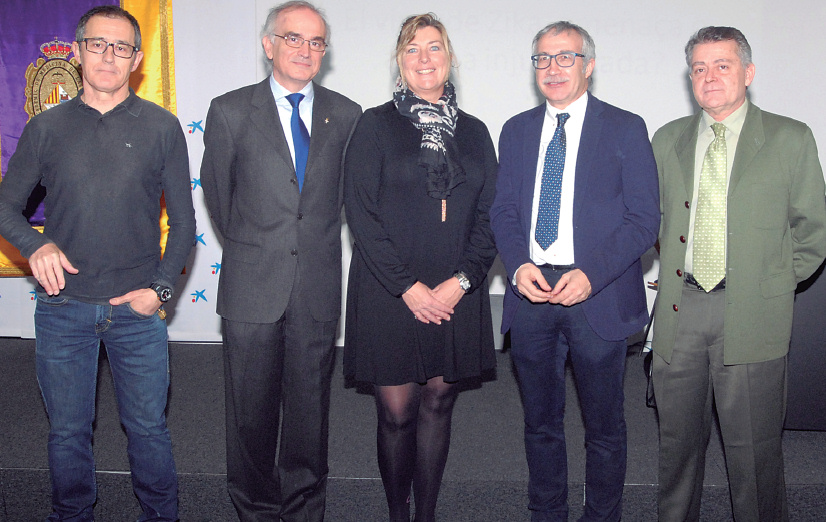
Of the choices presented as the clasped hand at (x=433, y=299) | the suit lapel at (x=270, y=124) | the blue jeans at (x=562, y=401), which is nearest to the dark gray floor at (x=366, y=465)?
the blue jeans at (x=562, y=401)

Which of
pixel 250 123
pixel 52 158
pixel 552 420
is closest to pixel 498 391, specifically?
pixel 552 420

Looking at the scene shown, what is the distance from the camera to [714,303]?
85.0 inches

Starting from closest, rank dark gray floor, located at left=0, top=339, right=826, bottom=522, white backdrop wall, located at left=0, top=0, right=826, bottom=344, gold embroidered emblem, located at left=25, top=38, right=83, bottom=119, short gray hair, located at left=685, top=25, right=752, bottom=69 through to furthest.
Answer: short gray hair, located at left=685, top=25, right=752, bottom=69 < dark gray floor, located at left=0, top=339, right=826, bottom=522 < white backdrop wall, located at left=0, top=0, right=826, bottom=344 < gold embroidered emblem, located at left=25, top=38, right=83, bottom=119

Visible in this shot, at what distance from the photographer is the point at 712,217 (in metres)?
2.16

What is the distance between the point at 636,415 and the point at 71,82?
4.08 metres

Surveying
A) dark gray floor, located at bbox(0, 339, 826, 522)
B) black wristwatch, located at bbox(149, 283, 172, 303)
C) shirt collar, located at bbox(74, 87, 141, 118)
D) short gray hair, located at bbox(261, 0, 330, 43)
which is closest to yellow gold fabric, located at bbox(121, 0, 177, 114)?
dark gray floor, located at bbox(0, 339, 826, 522)

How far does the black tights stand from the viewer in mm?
2232

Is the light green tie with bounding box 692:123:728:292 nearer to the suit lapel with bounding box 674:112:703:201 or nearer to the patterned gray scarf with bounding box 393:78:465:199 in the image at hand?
the suit lapel with bounding box 674:112:703:201

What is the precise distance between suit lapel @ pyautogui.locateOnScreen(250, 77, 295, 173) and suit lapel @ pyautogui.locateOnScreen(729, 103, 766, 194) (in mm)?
1423

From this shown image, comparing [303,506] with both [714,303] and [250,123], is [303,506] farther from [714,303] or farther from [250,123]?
[714,303]

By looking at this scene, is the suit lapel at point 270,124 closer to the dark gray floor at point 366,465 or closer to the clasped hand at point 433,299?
the clasped hand at point 433,299

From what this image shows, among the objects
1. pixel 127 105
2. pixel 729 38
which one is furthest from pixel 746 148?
pixel 127 105

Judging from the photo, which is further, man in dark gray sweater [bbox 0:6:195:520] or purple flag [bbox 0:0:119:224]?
purple flag [bbox 0:0:119:224]

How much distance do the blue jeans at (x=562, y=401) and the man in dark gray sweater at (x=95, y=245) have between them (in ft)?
4.10
